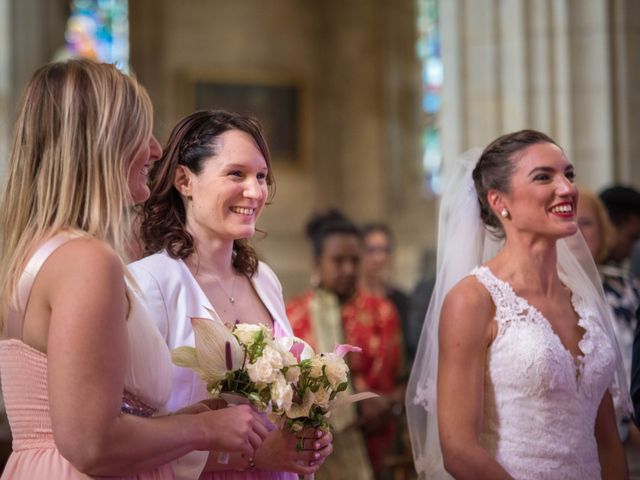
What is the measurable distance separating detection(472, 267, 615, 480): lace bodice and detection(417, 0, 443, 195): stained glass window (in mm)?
12291

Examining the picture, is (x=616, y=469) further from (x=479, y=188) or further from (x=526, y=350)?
(x=479, y=188)

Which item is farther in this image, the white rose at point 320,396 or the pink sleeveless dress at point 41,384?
the white rose at point 320,396

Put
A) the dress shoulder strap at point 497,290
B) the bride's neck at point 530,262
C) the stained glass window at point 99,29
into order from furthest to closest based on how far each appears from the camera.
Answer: the stained glass window at point 99,29 → the bride's neck at point 530,262 → the dress shoulder strap at point 497,290

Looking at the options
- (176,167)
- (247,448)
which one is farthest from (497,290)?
(247,448)

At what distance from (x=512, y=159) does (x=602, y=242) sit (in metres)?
1.64

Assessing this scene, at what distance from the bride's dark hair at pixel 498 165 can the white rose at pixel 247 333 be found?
46.4 inches

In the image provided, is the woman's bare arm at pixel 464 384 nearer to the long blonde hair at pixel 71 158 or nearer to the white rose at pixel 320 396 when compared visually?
the white rose at pixel 320 396

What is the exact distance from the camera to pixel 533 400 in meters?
3.38

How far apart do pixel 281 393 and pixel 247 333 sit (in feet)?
0.65

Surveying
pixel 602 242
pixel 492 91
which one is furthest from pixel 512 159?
pixel 492 91

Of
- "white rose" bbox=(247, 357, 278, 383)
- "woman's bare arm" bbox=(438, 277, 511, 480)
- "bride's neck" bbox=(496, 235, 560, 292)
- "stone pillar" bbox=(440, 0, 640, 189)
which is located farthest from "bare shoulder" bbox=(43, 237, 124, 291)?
"stone pillar" bbox=(440, 0, 640, 189)

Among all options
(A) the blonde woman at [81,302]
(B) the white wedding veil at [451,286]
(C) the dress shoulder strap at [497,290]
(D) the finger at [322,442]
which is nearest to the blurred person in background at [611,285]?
(B) the white wedding veil at [451,286]

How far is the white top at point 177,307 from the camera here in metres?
2.97

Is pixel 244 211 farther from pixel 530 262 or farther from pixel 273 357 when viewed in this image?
pixel 530 262
